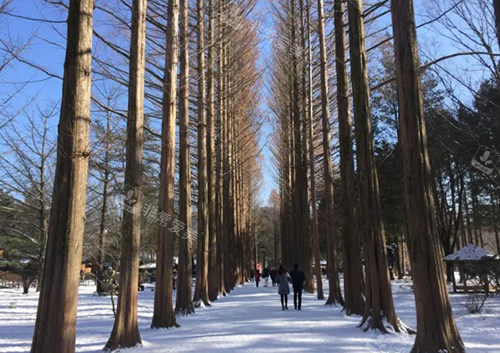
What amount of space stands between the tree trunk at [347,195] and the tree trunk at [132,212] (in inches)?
214

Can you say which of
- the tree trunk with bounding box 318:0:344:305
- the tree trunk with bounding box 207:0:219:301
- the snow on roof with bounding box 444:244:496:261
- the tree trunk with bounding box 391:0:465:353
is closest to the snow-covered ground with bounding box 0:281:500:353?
the tree trunk with bounding box 391:0:465:353

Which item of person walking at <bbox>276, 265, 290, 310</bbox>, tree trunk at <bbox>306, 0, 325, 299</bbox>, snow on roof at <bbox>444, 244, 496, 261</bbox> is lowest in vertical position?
person walking at <bbox>276, 265, 290, 310</bbox>

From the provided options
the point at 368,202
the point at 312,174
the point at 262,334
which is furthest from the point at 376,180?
the point at 312,174

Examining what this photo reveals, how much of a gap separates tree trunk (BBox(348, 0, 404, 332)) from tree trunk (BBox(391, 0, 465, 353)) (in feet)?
8.72

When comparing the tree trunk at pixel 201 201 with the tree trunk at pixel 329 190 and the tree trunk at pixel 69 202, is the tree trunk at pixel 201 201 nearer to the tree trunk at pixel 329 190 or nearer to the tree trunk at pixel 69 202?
the tree trunk at pixel 329 190

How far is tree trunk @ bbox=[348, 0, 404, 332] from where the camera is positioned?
8367mm

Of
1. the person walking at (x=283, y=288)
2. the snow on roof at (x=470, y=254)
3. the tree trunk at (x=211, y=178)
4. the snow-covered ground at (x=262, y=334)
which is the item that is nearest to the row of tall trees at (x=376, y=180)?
the snow-covered ground at (x=262, y=334)

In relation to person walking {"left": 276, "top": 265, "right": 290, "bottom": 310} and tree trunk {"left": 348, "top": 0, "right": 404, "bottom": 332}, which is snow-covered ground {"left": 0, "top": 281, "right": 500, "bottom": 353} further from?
person walking {"left": 276, "top": 265, "right": 290, "bottom": 310}

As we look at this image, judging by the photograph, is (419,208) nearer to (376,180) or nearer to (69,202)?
(376,180)

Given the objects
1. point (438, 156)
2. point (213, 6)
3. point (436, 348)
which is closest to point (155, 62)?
point (213, 6)

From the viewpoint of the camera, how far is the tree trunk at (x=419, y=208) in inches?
220

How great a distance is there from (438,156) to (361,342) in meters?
18.4

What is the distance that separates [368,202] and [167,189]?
455 centimetres

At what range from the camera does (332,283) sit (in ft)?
48.5
